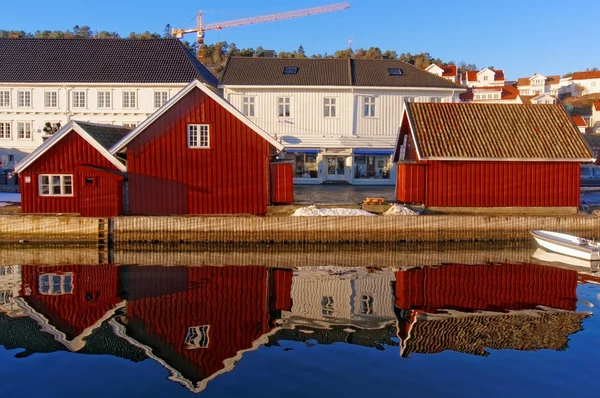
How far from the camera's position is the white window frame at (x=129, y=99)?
158ft

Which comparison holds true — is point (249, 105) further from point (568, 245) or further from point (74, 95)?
point (568, 245)

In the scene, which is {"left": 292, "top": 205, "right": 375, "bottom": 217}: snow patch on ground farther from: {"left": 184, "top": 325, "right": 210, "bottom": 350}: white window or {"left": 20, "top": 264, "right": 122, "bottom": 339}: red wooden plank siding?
{"left": 184, "top": 325, "right": 210, "bottom": 350}: white window

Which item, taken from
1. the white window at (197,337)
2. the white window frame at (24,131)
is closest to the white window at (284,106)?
the white window frame at (24,131)

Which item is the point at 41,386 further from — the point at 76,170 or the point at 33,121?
the point at 33,121

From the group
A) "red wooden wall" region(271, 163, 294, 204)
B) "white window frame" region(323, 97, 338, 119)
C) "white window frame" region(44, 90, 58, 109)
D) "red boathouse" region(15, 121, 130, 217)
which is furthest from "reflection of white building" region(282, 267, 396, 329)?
"white window frame" region(44, 90, 58, 109)

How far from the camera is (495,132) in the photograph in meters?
29.7

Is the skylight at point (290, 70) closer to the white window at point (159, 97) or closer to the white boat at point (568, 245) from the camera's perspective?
the white window at point (159, 97)

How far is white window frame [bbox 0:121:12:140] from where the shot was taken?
48.5m

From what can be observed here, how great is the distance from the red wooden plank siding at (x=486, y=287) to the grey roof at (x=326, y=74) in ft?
86.1

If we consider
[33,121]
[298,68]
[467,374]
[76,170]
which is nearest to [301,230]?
[76,170]

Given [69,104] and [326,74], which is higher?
[326,74]

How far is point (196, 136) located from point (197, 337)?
51.3 feet

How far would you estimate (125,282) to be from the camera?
19203 millimetres

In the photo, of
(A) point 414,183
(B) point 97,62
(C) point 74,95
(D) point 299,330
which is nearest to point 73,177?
(A) point 414,183
